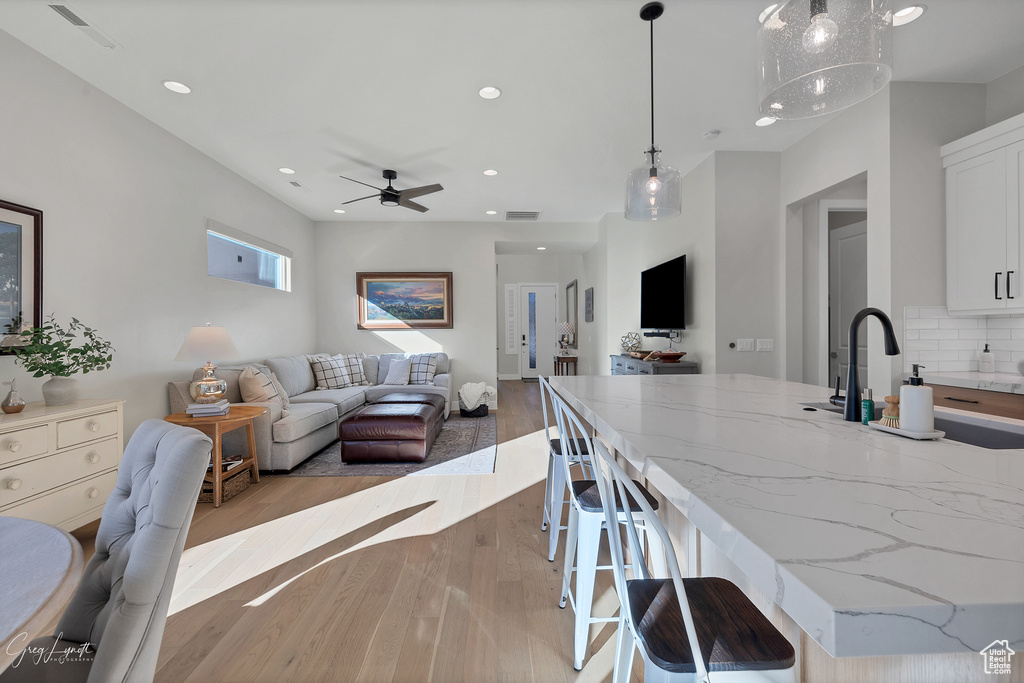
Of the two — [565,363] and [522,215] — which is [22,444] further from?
[565,363]

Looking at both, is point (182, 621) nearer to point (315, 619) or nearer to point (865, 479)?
point (315, 619)

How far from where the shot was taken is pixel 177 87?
279cm

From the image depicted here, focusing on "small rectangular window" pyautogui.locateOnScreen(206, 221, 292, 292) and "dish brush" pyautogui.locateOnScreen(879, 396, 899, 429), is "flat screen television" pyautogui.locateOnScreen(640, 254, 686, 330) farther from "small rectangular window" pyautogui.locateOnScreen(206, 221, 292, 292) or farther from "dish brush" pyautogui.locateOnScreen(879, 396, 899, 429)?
"small rectangular window" pyautogui.locateOnScreen(206, 221, 292, 292)

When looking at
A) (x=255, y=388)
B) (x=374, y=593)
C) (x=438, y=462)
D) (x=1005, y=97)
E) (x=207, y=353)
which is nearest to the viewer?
(x=374, y=593)

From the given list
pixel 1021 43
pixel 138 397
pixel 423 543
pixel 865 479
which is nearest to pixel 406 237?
pixel 138 397

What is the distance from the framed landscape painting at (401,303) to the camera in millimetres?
6266

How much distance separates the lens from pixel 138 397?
123 inches

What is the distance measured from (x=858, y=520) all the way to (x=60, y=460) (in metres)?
3.10

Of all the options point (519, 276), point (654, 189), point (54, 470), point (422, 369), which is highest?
point (519, 276)

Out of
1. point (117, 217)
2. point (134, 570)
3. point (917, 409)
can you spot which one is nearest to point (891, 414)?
point (917, 409)

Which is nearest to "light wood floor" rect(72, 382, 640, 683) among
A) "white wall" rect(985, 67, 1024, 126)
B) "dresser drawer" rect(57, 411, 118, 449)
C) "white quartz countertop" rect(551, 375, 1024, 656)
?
"dresser drawer" rect(57, 411, 118, 449)

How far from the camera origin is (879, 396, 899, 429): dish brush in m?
1.19

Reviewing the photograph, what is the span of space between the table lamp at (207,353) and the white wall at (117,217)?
32 centimetres

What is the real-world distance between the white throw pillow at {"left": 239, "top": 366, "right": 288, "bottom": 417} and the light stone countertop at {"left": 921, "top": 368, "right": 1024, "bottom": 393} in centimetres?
455
